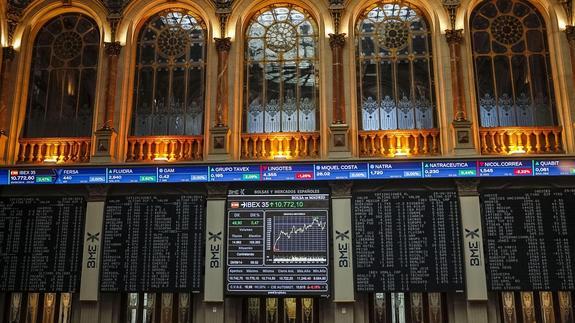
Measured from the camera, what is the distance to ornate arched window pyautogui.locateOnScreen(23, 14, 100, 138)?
18.4 metres

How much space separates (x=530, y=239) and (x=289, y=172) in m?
7.16

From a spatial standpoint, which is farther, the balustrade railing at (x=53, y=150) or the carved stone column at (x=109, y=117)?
the balustrade railing at (x=53, y=150)

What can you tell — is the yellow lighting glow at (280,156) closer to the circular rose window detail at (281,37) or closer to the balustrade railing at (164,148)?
the balustrade railing at (164,148)

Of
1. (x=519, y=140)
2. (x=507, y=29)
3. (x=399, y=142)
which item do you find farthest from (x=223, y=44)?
(x=519, y=140)

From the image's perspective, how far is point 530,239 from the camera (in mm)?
15844

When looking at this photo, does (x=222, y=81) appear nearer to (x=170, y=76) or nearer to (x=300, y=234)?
(x=170, y=76)

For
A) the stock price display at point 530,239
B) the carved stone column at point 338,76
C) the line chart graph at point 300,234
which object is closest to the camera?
the stock price display at point 530,239

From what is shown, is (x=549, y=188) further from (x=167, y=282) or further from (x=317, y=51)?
(x=167, y=282)

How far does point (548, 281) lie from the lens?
15508 mm

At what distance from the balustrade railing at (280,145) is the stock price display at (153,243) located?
2254mm

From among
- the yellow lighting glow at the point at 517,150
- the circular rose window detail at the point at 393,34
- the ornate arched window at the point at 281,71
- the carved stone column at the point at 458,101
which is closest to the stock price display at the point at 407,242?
the carved stone column at the point at 458,101

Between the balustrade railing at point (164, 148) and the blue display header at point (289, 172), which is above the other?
the balustrade railing at point (164, 148)

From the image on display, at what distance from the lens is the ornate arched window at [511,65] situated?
17.5 m

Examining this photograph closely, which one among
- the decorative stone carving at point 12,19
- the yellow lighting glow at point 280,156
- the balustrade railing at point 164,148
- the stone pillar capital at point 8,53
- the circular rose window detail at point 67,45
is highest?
the decorative stone carving at point 12,19
